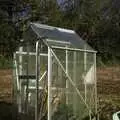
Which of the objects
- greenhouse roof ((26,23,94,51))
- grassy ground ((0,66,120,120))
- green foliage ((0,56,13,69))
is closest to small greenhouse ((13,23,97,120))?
greenhouse roof ((26,23,94,51))

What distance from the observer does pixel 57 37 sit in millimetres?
10344

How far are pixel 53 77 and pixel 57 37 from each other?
1375 millimetres

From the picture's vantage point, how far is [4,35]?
2562cm

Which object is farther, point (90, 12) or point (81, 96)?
point (90, 12)

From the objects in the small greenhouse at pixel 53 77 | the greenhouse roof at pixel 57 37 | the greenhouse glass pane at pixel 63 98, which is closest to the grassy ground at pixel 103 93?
the small greenhouse at pixel 53 77

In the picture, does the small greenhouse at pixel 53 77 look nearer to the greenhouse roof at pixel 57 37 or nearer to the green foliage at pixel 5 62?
the greenhouse roof at pixel 57 37

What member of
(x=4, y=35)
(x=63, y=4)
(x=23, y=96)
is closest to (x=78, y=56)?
(x=23, y=96)

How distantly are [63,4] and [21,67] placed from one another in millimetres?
20657

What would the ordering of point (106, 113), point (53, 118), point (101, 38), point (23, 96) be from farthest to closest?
point (101, 38), point (106, 113), point (23, 96), point (53, 118)

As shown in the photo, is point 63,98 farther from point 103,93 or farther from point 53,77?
point 103,93

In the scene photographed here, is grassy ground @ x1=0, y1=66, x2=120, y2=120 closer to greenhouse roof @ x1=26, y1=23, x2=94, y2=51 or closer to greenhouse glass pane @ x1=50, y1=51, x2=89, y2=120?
greenhouse glass pane @ x1=50, y1=51, x2=89, y2=120

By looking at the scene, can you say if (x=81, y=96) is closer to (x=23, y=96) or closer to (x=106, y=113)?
(x=23, y=96)

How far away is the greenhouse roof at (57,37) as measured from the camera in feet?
31.9

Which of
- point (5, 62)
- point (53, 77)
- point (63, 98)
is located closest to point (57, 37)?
point (53, 77)
